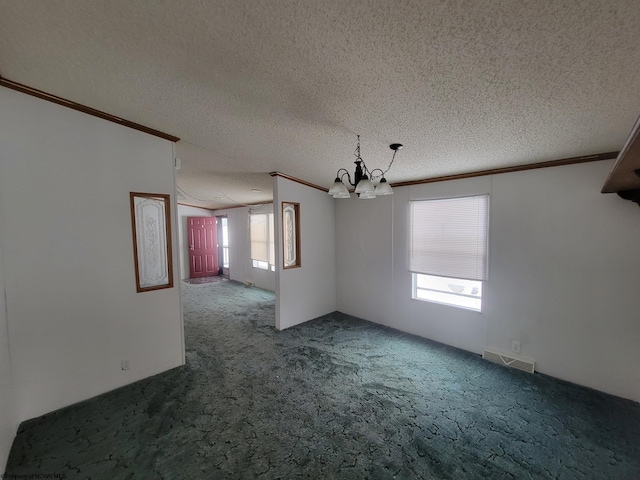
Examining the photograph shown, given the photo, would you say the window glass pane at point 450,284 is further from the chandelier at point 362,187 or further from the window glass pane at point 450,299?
the chandelier at point 362,187

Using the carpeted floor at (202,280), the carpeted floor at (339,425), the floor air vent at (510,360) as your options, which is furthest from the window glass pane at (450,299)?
the carpeted floor at (202,280)

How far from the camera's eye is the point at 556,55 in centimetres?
123

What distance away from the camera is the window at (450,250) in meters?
3.08

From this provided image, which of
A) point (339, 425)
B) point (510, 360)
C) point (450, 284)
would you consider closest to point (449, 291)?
point (450, 284)

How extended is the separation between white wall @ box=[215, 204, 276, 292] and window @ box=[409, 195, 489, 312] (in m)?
3.83

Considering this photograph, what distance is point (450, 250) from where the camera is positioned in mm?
3303

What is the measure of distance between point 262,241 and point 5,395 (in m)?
5.04

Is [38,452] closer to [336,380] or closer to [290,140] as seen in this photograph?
[336,380]

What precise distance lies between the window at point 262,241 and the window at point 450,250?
3734 millimetres

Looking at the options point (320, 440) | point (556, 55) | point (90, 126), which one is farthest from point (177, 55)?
point (320, 440)

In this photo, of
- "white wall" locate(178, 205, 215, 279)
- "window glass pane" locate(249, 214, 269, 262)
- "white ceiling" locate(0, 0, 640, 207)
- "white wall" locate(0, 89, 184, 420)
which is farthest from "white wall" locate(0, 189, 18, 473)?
"white wall" locate(178, 205, 215, 279)

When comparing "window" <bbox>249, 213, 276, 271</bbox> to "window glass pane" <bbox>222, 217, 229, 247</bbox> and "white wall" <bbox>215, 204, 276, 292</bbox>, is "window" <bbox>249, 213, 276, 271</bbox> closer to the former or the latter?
"white wall" <bbox>215, 204, 276, 292</bbox>

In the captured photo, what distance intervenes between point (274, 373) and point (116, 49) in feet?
9.77

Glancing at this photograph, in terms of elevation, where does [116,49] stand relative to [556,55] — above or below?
above
